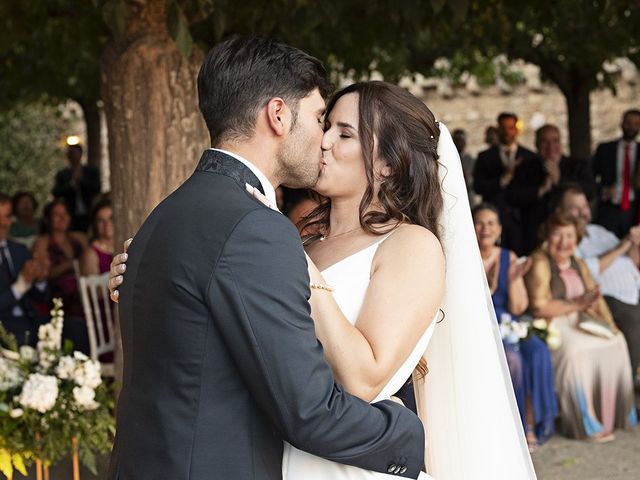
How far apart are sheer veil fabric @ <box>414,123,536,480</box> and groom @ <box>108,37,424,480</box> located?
0.79 meters

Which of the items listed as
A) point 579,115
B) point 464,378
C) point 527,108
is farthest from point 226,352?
point 527,108

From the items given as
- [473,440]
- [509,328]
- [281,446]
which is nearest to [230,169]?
[281,446]

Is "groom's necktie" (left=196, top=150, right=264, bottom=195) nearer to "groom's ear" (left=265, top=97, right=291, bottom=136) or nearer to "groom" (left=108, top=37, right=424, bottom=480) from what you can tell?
"groom" (left=108, top=37, right=424, bottom=480)

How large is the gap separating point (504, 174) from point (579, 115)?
361 centimetres

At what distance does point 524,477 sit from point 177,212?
1521 millimetres

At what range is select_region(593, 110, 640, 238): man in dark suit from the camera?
10203mm

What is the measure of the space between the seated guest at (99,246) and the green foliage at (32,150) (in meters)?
15.6

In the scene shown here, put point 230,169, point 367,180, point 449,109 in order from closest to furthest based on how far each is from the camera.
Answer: point 230,169 < point 367,180 < point 449,109

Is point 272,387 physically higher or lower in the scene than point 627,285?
higher

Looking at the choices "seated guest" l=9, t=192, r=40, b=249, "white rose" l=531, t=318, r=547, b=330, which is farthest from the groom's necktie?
"seated guest" l=9, t=192, r=40, b=249

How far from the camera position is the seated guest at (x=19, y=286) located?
725 cm

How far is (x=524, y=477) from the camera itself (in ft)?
10.8

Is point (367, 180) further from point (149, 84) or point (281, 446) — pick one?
point (149, 84)

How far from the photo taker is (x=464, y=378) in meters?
3.25
